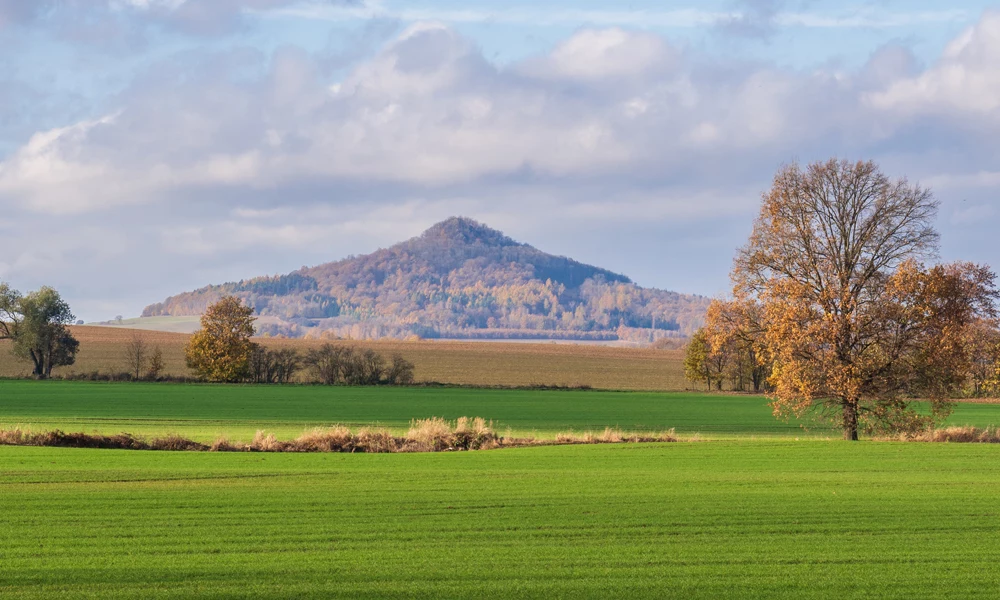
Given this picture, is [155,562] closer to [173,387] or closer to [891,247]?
[891,247]

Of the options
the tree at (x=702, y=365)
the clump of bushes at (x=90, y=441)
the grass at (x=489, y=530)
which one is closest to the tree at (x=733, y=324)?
the grass at (x=489, y=530)

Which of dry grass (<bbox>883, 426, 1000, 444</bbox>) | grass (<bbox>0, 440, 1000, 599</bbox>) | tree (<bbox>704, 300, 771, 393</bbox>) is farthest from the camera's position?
tree (<bbox>704, 300, 771, 393</bbox>)

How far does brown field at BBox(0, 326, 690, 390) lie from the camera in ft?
346

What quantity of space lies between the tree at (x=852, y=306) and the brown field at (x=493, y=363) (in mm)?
60782

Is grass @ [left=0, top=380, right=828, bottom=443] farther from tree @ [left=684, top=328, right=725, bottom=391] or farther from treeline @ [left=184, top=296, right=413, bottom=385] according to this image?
tree @ [left=684, top=328, right=725, bottom=391]

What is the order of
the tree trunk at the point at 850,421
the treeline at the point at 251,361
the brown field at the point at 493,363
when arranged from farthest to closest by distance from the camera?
1. the brown field at the point at 493,363
2. the treeline at the point at 251,361
3. the tree trunk at the point at 850,421

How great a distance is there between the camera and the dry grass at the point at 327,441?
29.4 metres

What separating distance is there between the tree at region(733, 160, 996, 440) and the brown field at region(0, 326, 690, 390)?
60782mm

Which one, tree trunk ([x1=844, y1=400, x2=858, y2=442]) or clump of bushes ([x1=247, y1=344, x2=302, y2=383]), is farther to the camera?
clump of bushes ([x1=247, y1=344, x2=302, y2=383])

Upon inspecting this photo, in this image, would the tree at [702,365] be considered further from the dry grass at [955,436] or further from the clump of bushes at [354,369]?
the dry grass at [955,436]

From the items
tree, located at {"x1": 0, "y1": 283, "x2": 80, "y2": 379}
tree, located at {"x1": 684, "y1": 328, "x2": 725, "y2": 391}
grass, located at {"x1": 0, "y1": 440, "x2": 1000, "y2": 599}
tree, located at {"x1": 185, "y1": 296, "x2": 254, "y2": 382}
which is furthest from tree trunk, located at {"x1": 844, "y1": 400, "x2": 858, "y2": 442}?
tree, located at {"x1": 0, "y1": 283, "x2": 80, "y2": 379}

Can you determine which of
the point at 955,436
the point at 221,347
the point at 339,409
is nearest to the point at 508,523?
the point at 955,436

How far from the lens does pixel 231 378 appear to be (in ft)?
286

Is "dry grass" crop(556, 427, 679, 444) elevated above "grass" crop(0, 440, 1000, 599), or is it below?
below
